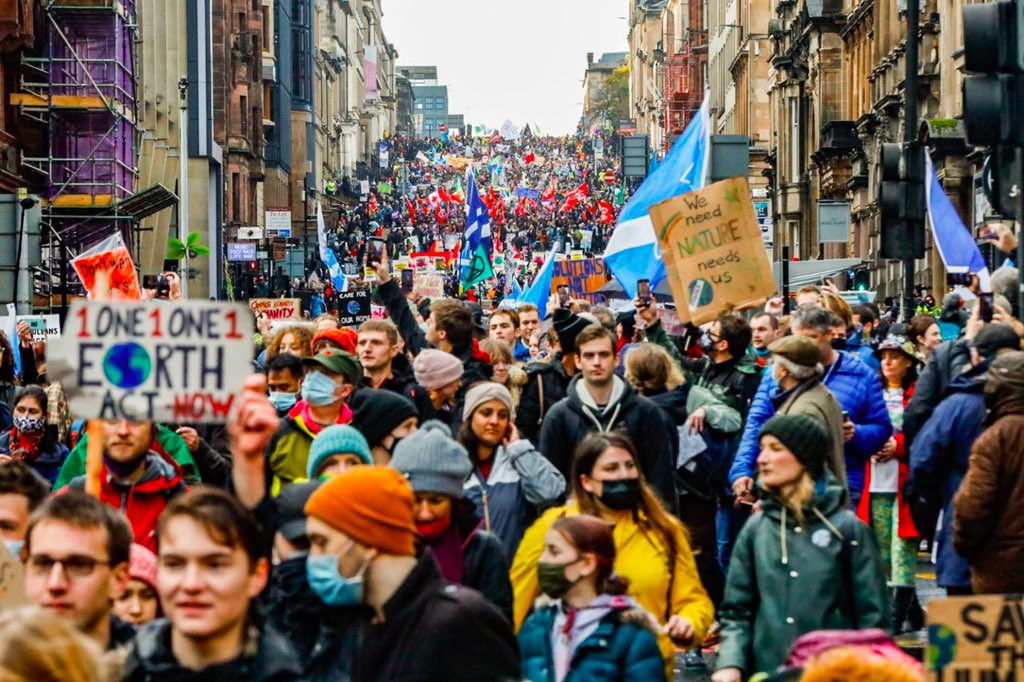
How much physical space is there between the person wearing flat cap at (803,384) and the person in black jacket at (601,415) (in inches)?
23.0

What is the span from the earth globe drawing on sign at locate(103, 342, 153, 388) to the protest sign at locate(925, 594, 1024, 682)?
2.13 metres

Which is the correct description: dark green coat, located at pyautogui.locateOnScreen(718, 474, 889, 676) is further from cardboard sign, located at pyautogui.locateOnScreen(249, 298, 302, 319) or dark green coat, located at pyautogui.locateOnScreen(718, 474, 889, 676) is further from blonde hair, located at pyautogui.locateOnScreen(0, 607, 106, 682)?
cardboard sign, located at pyautogui.locateOnScreen(249, 298, 302, 319)

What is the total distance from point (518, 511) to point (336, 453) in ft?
6.56

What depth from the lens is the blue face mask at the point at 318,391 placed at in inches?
351

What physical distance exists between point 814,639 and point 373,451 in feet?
10.5

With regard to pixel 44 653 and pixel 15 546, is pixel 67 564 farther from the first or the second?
pixel 44 653

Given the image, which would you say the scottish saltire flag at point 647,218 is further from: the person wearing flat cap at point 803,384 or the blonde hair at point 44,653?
the blonde hair at point 44,653

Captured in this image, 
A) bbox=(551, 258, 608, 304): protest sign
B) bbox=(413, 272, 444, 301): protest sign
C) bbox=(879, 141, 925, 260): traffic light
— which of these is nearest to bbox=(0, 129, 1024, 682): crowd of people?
bbox=(879, 141, 925, 260): traffic light

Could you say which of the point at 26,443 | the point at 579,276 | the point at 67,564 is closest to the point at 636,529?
the point at 67,564

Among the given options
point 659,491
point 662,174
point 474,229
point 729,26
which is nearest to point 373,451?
point 659,491

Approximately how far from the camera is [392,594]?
537 centimetres

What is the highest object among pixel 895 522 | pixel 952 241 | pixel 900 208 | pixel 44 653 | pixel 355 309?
pixel 900 208

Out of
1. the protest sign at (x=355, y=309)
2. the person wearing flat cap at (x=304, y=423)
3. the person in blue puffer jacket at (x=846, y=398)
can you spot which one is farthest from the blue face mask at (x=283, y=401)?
the protest sign at (x=355, y=309)

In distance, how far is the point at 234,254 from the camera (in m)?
58.2
